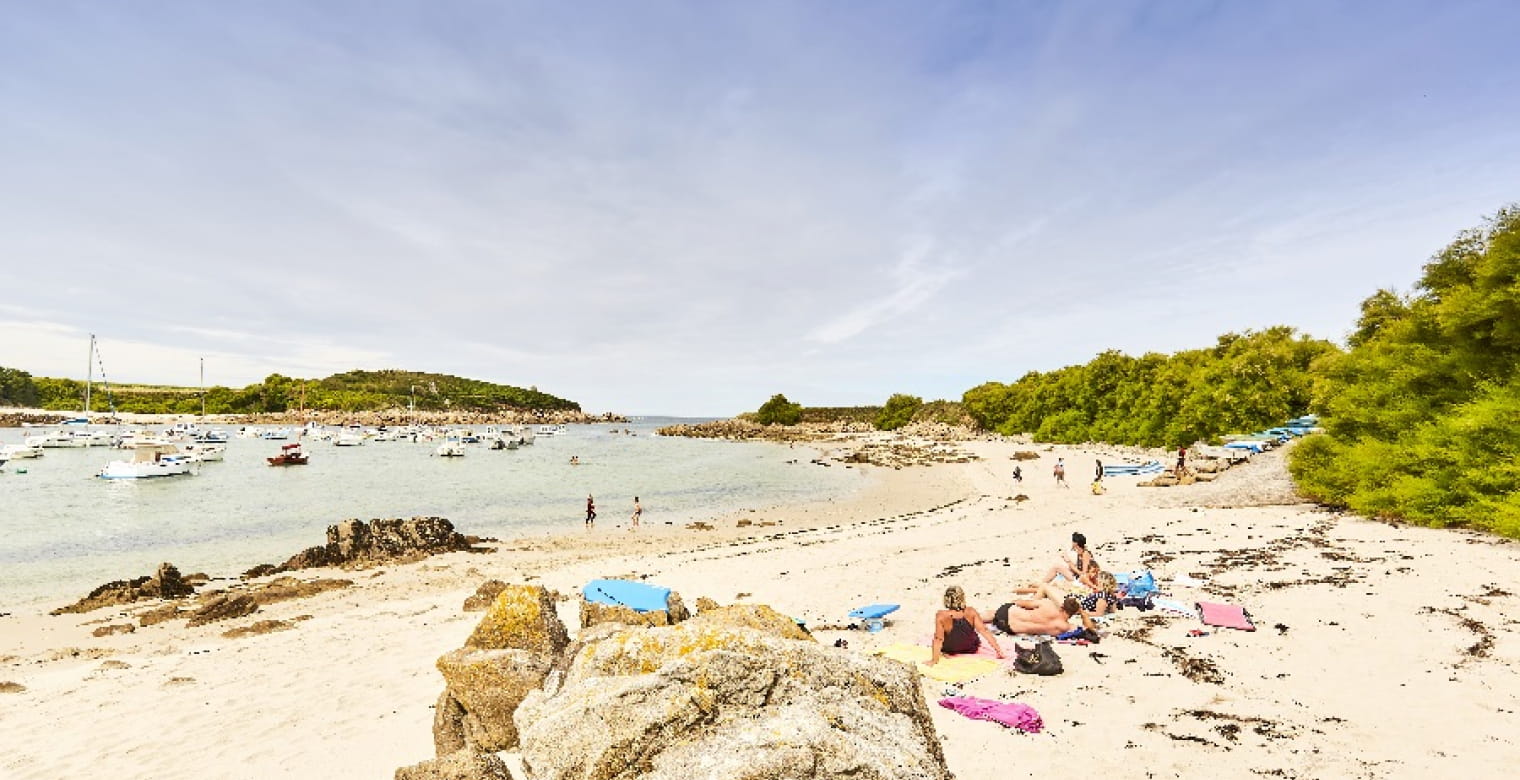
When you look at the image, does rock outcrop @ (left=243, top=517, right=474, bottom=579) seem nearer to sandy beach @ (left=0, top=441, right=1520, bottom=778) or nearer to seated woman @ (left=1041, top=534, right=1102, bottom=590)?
sandy beach @ (left=0, top=441, right=1520, bottom=778)

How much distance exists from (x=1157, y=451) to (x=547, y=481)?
177 feet

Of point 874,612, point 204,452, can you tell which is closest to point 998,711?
point 874,612

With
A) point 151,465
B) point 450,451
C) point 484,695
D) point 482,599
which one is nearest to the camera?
point 484,695

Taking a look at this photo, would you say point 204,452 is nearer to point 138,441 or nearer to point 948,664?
point 138,441

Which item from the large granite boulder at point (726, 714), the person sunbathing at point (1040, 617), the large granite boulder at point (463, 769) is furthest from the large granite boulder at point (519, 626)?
the person sunbathing at point (1040, 617)

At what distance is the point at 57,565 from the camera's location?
2220 centimetres

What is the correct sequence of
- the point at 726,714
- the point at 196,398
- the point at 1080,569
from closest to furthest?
the point at 726,714, the point at 1080,569, the point at 196,398

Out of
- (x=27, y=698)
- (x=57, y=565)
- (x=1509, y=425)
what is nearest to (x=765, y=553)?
(x=27, y=698)

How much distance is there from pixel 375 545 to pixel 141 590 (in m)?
6.13

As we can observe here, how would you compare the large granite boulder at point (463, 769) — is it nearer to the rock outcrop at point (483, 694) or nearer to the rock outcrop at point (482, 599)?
the rock outcrop at point (483, 694)

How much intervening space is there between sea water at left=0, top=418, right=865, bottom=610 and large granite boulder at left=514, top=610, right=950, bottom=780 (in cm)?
2284

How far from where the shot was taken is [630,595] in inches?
444

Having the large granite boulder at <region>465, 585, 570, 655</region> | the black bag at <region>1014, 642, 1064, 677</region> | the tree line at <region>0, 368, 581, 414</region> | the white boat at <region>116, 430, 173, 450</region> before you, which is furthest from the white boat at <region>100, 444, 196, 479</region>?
the tree line at <region>0, 368, 581, 414</region>

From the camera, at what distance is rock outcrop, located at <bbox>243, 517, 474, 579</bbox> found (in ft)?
71.1
